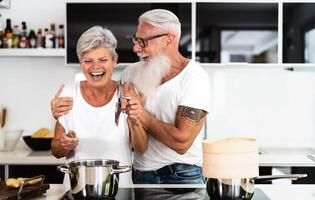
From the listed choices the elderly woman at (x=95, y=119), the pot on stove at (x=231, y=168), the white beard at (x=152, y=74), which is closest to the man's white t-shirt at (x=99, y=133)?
the elderly woman at (x=95, y=119)

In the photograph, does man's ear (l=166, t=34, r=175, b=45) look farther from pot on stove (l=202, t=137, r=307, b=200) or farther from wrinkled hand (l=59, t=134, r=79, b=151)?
pot on stove (l=202, t=137, r=307, b=200)

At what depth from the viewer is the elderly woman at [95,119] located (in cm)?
218

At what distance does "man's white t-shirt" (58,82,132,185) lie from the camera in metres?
2.18

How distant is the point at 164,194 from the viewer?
1.84m

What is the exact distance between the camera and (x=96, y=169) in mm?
1680

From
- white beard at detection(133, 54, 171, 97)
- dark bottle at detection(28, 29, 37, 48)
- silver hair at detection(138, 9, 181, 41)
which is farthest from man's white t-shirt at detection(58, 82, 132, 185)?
dark bottle at detection(28, 29, 37, 48)

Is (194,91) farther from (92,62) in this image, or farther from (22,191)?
(22,191)

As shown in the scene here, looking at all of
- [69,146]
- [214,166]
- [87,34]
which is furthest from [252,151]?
[87,34]

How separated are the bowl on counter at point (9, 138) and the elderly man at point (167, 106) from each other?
152 cm

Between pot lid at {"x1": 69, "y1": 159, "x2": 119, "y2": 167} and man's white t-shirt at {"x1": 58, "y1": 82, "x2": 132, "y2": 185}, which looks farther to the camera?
man's white t-shirt at {"x1": 58, "y1": 82, "x2": 132, "y2": 185}

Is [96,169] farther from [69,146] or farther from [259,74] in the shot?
[259,74]

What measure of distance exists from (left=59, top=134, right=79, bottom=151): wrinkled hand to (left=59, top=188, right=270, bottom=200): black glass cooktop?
0.93ft

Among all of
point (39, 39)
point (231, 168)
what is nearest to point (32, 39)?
point (39, 39)

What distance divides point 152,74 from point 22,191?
0.81 meters
